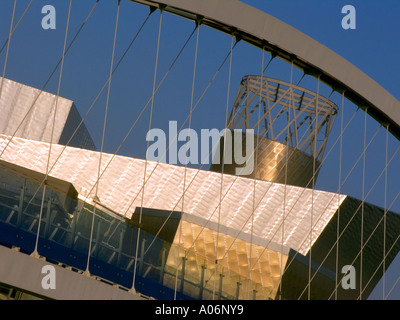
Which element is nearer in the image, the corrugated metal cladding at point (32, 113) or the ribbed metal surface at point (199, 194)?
the ribbed metal surface at point (199, 194)

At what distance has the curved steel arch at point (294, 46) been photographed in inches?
779

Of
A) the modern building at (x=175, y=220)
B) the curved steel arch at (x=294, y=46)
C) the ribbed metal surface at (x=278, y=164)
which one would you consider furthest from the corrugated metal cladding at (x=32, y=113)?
the curved steel arch at (x=294, y=46)

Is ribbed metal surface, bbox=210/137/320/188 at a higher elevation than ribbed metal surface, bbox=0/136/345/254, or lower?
higher

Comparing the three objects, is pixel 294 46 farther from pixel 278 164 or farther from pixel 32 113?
pixel 32 113

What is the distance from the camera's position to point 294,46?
2147 centimetres

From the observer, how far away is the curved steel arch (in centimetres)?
1980

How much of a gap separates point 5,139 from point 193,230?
392 inches

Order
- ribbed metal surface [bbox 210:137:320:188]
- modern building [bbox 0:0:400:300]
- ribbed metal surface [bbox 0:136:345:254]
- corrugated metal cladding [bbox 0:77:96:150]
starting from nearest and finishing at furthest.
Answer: modern building [bbox 0:0:400:300] → ribbed metal surface [bbox 0:136:345:254] → ribbed metal surface [bbox 210:137:320:188] → corrugated metal cladding [bbox 0:77:96:150]

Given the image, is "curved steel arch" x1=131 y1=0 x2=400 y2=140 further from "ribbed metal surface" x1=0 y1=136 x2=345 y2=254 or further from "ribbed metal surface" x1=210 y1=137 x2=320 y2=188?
"ribbed metal surface" x1=210 y1=137 x2=320 y2=188

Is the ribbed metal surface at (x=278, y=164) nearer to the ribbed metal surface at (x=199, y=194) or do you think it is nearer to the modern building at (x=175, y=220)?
the modern building at (x=175, y=220)

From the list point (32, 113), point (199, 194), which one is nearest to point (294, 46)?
point (199, 194)

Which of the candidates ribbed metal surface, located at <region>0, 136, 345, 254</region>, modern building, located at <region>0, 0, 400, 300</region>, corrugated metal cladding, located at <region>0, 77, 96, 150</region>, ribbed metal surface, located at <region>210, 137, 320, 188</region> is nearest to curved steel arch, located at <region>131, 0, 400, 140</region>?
modern building, located at <region>0, 0, 400, 300</region>

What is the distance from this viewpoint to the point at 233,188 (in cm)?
3447
